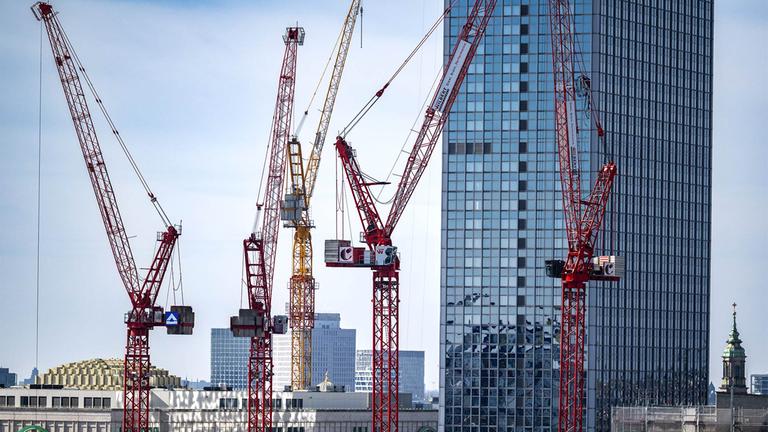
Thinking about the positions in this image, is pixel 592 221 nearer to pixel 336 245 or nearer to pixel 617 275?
pixel 617 275

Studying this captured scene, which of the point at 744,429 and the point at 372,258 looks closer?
the point at 744,429

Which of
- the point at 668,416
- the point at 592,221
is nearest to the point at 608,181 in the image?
the point at 592,221

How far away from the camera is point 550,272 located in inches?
7840

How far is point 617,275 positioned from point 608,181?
908 centimetres

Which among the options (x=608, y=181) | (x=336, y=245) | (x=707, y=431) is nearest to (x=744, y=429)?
(x=707, y=431)

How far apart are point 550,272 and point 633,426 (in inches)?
656

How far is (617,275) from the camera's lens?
654ft

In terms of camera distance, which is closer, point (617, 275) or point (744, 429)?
point (744, 429)

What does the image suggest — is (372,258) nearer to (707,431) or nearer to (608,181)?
(608,181)

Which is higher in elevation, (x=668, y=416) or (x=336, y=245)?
(x=336, y=245)

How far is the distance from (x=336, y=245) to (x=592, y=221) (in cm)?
2466

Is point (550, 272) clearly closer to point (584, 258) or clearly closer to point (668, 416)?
point (584, 258)

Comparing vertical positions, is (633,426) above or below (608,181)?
below

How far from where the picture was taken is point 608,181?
199500mm
